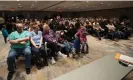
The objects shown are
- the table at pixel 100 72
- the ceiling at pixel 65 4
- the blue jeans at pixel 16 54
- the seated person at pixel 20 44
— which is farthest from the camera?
the ceiling at pixel 65 4

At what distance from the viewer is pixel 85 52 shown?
602 cm

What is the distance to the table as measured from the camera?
6.80 feet

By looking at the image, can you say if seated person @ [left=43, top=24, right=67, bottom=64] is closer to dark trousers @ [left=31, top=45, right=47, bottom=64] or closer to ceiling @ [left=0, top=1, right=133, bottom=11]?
dark trousers @ [left=31, top=45, right=47, bottom=64]

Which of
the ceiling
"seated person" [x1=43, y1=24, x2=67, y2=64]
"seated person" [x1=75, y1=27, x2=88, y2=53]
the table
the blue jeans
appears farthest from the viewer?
the ceiling

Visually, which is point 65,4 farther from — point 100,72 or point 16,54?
point 100,72

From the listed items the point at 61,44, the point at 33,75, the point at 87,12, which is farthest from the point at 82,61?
the point at 87,12

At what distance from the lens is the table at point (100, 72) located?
2073 mm

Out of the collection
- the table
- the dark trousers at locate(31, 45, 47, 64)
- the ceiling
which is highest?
the ceiling

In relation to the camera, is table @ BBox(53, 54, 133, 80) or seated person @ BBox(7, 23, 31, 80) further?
seated person @ BBox(7, 23, 31, 80)

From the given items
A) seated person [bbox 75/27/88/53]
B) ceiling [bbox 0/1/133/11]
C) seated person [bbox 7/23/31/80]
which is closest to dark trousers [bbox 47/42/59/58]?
seated person [bbox 7/23/31/80]

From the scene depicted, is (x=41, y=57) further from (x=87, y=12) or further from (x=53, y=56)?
(x=87, y=12)

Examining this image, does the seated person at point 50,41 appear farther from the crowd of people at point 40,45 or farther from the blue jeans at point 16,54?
the blue jeans at point 16,54

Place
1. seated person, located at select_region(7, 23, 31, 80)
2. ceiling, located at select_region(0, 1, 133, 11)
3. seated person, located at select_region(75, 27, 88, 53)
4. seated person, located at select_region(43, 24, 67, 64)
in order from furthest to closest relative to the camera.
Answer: ceiling, located at select_region(0, 1, 133, 11), seated person, located at select_region(75, 27, 88, 53), seated person, located at select_region(43, 24, 67, 64), seated person, located at select_region(7, 23, 31, 80)

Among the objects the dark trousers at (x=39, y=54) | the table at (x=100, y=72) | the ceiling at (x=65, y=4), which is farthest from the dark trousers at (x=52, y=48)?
the ceiling at (x=65, y=4)
